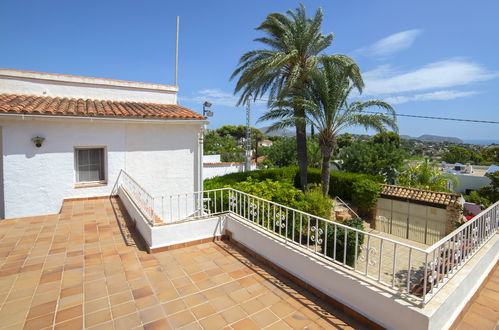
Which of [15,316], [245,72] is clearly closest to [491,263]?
[15,316]

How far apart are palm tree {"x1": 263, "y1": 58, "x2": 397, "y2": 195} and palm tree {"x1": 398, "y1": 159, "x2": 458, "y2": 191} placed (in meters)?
9.16

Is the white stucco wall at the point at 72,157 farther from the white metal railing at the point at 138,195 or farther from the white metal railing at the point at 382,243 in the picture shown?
the white metal railing at the point at 382,243

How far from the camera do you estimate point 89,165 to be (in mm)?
8391

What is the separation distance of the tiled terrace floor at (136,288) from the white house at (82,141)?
2.18 m

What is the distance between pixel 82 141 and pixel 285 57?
888 centimetres

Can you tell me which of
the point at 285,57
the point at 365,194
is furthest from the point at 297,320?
the point at 365,194

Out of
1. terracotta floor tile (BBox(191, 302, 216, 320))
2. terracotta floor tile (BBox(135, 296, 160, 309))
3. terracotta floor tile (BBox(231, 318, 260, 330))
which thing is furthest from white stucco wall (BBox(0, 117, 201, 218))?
terracotta floor tile (BBox(231, 318, 260, 330))

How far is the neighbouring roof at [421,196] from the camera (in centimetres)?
1383

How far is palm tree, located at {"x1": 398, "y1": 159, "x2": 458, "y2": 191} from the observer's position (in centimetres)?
1773

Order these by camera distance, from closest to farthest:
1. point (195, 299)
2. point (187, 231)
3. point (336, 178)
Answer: point (195, 299), point (187, 231), point (336, 178)

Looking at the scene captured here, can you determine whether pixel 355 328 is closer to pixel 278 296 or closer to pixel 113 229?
pixel 278 296

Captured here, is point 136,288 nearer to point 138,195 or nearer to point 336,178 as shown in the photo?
point 138,195

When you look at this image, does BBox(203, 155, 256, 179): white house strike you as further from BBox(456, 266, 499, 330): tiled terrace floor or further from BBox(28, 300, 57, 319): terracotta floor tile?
BBox(456, 266, 499, 330): tiled terrace floor

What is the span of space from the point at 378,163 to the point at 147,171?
17.6 metres
